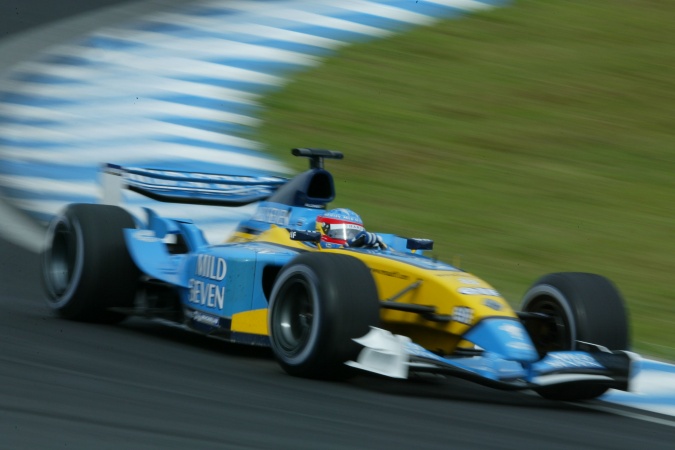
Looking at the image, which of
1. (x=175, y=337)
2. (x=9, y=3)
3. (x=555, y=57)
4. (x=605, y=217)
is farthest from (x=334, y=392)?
(x=9, y=3)

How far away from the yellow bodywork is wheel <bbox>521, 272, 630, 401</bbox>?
35 cm

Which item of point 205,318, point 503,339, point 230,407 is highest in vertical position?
point 503,339

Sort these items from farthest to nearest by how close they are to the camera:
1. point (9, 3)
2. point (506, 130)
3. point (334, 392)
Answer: point (9, 3) → point (506, 130) → point (334, 392)

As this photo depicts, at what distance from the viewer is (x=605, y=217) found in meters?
10.8

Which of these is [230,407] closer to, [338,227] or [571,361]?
[571,361]

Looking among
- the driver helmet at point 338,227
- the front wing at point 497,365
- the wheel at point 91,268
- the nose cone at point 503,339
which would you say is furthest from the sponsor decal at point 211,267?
the nose cone at point 503,339

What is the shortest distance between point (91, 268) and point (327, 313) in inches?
85.3

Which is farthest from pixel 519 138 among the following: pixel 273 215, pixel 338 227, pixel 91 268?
pixel 91 268

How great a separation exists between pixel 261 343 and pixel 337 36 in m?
9.40

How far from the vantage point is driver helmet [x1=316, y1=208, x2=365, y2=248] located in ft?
22.8

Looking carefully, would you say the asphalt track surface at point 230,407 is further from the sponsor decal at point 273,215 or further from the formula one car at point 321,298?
the sponsor decal at point 273,215

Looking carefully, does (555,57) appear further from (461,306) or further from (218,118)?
(461,306)

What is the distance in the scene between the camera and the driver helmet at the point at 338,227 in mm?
6938

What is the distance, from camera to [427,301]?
629 cm
